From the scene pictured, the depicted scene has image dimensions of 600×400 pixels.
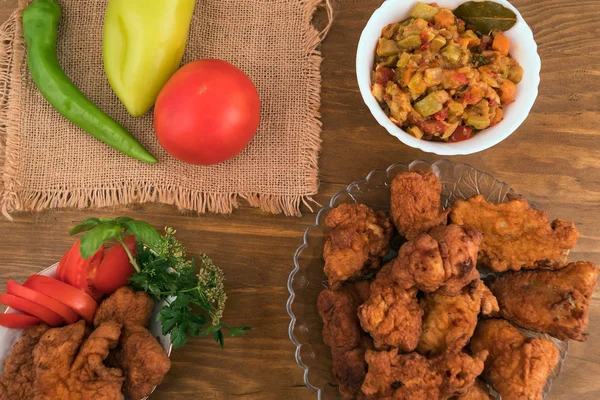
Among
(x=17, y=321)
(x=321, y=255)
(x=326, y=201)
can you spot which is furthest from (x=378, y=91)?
(x=17, y=321)

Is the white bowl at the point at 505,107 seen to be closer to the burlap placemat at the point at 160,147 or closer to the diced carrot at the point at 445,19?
the diced carrot at the point at 445,19

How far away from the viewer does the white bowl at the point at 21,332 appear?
6.41ft

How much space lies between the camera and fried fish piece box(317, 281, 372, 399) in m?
1.81

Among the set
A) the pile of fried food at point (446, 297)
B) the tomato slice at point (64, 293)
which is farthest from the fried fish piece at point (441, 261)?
the tomato slice at point (64, 293)

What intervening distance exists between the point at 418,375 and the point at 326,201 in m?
0.96

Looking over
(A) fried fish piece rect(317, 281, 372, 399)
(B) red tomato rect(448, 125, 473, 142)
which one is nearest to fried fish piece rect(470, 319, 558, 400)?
(A) fried fish piece rect(317, 281, 372, 399)

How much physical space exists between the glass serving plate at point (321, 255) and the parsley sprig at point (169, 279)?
273 millimetres

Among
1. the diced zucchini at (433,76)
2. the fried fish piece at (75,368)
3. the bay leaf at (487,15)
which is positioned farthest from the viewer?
the bay leaf at (487,15)

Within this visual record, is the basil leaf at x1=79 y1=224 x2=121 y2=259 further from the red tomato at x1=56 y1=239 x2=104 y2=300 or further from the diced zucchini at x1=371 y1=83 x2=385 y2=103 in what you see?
the diced zucchini at x1=371 y1=83 x2=385 y2=103

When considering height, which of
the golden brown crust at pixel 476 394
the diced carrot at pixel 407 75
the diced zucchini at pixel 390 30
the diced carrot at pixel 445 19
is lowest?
the golden brown crust at pixel 476 394

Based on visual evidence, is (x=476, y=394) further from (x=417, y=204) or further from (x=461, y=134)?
(x=461, y=134)

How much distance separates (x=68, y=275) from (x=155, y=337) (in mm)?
449

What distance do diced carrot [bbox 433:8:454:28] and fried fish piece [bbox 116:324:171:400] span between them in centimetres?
178

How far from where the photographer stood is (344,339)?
1.83m
